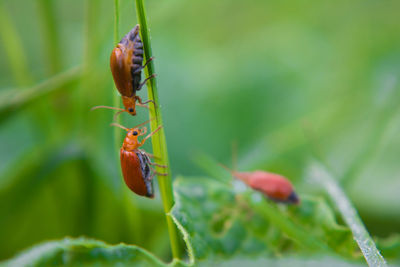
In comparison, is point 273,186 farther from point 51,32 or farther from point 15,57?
point 15,57

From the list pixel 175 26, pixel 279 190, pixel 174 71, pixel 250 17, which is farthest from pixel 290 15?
pixel 279 190

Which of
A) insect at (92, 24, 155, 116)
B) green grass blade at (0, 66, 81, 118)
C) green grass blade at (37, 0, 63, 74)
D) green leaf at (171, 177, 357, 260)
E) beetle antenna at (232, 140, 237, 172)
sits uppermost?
green grass blade at (37, 0, 63, 74)

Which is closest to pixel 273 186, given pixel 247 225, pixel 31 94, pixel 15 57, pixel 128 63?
pixel 247 225

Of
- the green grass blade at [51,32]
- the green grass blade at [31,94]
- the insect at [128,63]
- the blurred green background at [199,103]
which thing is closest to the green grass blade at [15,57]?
the blurred green background at [199,103]

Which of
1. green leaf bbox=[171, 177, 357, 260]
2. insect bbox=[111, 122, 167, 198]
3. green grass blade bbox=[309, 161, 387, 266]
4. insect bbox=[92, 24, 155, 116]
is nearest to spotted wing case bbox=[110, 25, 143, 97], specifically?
insect bbox=[92, 24, 155, 116]

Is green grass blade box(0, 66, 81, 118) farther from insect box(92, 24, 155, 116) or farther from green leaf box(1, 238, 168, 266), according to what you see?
green leaf box(1, 238, 168, 266)

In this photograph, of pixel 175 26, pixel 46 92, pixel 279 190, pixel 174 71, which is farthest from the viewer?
pixel 175 26

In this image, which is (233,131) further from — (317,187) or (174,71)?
(317,187)

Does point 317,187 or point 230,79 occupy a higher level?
point 230,79

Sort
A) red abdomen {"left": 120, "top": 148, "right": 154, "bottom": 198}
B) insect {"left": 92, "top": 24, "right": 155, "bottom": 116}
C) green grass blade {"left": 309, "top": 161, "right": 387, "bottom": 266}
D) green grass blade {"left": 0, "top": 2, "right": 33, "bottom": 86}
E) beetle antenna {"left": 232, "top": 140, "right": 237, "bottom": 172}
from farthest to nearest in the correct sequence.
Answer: beetle antenna {"left": 232, "top": 140, "right": 237, "bottom": 172}, green grass blade {"left": 0, "top": 2, "right": 33, "bottom": 86}, red abdomen {"left": 120, "top": 148, "right": 154, "bottom": 198}, insect {"left": 92, "top": 24, "right": 155, "bottom": 116}, green grass blade {"left": 309, "top": 161, "right": 387, "bottom": 266}
